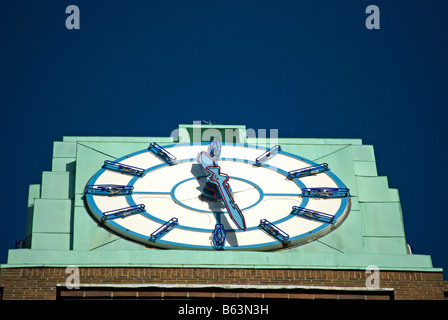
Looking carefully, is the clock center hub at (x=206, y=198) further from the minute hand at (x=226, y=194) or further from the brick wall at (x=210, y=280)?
the brick wall at (x=210, y=280)

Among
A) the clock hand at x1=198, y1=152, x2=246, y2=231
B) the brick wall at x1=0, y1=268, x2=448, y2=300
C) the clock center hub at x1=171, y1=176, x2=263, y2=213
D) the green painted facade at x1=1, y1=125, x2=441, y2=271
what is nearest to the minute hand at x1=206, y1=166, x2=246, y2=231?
the clock hand at x1=198, y1=152, x2=246, y2=231

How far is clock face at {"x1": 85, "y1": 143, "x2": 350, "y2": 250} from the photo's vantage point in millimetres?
27594

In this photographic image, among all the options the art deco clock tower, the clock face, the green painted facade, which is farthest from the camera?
the clock face

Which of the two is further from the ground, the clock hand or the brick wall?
the clock hand

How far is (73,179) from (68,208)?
1527mm

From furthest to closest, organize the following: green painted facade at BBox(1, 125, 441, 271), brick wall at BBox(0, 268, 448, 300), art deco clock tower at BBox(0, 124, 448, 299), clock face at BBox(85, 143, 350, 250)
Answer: clock face at BBox(85, 143, 350, 250), green painted facade at BBox(1, 125, 441, 271), art deco clock tower at BBox(0, 124, 448, 299), brick wall at BBox(0, 268, 448, 300)

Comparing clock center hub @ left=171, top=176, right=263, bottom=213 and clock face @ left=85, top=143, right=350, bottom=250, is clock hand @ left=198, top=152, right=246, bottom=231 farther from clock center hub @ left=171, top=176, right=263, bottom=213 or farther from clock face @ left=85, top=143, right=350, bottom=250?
clock center hub @ left=171, top=176, right=263, bottom=213

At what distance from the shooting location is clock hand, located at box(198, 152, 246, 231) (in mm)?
27719

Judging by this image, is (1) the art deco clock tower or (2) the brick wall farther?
(1) the art deco clock tower

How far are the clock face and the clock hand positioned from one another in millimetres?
27

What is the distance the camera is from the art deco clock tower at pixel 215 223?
26328mm

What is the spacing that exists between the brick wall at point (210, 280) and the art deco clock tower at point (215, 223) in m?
0.02
